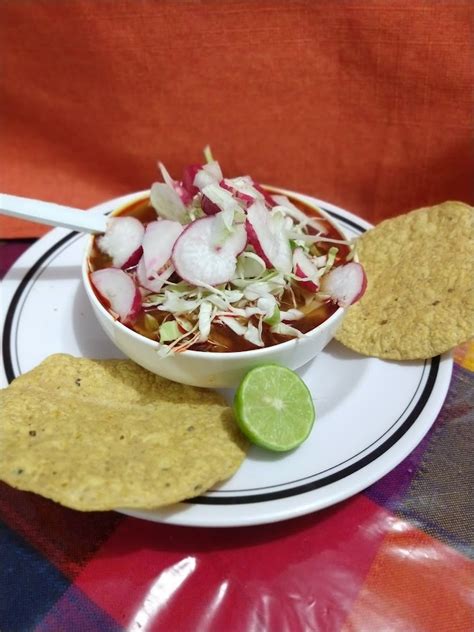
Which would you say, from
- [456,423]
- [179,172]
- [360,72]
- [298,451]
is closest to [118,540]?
[298,451]

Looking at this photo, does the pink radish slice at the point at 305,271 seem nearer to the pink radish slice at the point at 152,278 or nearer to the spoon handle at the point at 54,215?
the pink radish slice at the point at 152,278

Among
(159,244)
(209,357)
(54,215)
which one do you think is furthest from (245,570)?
(54,215)

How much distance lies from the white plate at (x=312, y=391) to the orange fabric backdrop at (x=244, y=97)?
1.66 ft

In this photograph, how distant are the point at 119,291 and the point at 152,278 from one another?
0.31ft

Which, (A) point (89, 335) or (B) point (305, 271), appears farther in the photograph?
(A) point (89, 335)

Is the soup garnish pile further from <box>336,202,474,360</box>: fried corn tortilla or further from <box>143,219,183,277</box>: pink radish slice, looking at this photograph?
<box>336,202,474,360</box>: fried corn tortilla

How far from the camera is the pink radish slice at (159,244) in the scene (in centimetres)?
160

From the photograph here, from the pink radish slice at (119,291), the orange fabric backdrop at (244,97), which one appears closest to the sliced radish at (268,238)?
the pink radish slice at (119,291)

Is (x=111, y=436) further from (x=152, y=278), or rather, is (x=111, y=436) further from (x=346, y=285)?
(x=346, y=285)

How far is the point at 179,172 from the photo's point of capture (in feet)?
8.77

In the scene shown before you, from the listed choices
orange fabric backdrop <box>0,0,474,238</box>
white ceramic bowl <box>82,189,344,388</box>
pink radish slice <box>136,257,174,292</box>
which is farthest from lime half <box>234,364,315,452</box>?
orange fabric backdrop <box>0,0,474,238</box>

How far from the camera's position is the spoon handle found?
66.5 inches

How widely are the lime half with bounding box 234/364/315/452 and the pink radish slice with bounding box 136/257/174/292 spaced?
332 millimetres

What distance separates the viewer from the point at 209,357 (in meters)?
1.48
